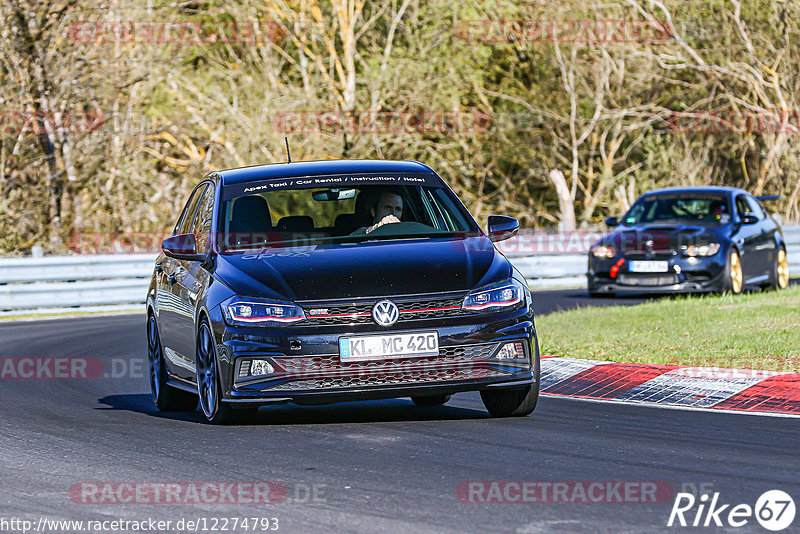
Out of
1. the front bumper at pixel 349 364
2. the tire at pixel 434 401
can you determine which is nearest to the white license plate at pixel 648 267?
the tire at pixel 434 401

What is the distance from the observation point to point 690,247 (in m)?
19.5

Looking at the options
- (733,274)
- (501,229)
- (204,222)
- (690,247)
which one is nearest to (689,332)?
(501,229)

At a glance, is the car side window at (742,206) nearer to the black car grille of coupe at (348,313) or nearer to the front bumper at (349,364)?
the front bumper at (349,364)

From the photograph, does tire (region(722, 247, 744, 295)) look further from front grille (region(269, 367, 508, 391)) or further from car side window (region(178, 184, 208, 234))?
front grille (region(269, 367, 508, 391))

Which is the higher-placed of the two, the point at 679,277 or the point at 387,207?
the point at 387,207

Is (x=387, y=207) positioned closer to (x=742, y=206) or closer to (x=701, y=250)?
(x=701, y=250)

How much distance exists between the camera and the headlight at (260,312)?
805 cm

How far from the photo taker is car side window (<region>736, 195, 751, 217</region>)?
2067cm

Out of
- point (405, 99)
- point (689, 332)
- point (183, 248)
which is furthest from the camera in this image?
point (405, 99)

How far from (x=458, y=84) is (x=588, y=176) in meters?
5.44

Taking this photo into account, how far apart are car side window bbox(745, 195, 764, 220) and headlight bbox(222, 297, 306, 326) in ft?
46.5

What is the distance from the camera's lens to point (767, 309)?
51.3ft

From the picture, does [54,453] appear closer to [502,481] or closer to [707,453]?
[502,481]

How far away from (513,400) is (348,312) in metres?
1.38
